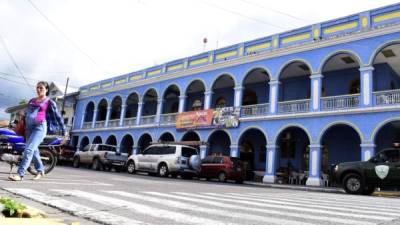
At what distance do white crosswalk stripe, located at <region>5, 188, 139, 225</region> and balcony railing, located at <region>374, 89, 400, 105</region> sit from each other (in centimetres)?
1664

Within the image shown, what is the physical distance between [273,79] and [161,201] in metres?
17.6

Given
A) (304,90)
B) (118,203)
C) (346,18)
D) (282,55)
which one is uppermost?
(346,18)

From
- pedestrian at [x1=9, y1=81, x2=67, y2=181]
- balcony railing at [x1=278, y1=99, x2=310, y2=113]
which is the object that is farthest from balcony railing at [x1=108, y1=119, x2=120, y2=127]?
pedestrian at [x1=9, y1=81, x2=67, y2=181]

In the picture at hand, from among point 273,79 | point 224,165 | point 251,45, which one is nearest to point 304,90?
point 273,79

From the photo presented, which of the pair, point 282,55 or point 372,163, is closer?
point 372,163

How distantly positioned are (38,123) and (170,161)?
12.6 m

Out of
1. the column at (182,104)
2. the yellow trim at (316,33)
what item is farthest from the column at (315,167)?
the column at (182,104)

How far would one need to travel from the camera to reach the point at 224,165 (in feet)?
65.2

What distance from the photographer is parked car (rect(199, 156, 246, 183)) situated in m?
19.7

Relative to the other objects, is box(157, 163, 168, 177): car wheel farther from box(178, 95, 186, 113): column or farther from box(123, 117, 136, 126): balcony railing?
box(123, 117, 136, 126): balcony railing

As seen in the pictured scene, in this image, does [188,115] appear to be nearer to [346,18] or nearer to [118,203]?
[346,18]

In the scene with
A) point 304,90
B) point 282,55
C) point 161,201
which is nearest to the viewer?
point 161,201

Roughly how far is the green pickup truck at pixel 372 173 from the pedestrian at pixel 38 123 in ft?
33.8

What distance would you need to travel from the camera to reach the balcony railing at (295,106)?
825 inches
